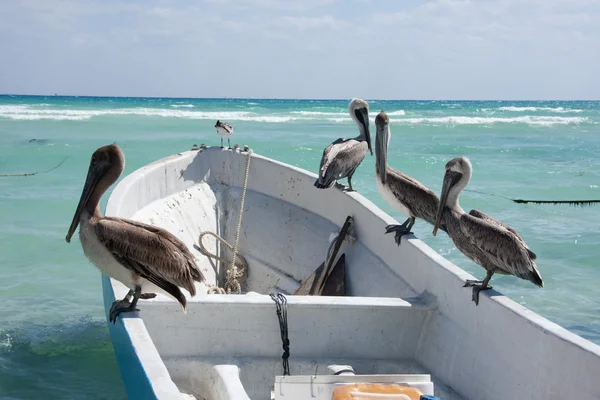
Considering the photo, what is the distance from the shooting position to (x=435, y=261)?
143 inches

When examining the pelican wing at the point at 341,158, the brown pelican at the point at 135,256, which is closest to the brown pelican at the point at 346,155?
the pelican wing at the point at 341,158

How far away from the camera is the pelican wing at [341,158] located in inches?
209

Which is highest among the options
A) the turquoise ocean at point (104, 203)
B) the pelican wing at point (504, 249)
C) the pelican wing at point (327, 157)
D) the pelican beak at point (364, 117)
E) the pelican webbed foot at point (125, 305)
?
the pelican beak at point (364, 117)

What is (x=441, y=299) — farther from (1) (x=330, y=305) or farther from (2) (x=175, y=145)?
(2) (x=175, y=145)

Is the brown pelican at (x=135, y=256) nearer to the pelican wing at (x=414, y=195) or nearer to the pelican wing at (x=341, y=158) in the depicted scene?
the pelican wing at (x=414, y=195)

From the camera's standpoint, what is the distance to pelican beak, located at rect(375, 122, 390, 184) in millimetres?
4949

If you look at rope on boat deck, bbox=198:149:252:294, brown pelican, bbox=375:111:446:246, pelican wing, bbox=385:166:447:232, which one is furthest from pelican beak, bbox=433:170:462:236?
rope on boat deck, bbox=198:149:252:294

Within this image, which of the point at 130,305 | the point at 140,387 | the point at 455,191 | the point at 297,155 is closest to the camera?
the point at 140,387

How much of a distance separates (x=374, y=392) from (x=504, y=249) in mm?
1021

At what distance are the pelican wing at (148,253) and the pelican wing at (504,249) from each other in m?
1.47

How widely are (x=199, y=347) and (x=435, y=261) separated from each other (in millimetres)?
1337

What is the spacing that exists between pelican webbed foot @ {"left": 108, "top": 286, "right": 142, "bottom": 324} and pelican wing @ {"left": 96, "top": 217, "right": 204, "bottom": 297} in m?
0.14

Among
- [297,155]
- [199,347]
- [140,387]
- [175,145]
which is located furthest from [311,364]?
[175,145]

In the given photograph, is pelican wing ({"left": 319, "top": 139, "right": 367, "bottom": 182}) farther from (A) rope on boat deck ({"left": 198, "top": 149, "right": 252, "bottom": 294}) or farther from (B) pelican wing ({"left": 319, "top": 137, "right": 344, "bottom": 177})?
(A) rope on boat deck ({"left": 198, "top": 149, "right": 252, "bottom": 294})
